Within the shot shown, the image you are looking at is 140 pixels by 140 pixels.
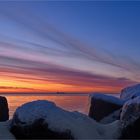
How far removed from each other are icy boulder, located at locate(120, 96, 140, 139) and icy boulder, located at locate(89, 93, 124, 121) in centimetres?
327

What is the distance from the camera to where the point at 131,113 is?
36.9 feet

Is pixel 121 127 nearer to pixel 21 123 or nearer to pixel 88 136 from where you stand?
pixel 88 136

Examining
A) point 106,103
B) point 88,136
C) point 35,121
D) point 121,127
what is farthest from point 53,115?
point 106,103

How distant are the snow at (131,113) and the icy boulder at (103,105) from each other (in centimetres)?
321

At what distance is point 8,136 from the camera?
38.2 ft

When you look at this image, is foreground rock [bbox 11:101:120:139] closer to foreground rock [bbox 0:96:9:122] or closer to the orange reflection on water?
foreground rock [bbox 0:96:9:122]

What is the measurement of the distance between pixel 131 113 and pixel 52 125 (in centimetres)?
267

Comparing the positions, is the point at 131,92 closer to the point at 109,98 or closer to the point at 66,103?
the point at 109,98

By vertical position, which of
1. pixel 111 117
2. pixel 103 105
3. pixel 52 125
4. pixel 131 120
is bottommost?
pixel 111 117

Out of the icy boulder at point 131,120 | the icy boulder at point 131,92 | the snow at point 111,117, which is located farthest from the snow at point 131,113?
the icy boulder at point 131,92

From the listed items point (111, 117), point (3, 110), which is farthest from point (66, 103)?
point (111, 117)

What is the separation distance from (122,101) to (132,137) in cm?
431

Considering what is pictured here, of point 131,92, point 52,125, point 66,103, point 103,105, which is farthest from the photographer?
point 66,103

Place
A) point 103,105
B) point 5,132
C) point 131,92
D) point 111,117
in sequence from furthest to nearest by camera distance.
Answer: point 131,92, point 103,105, point 111,117, point 5,132
